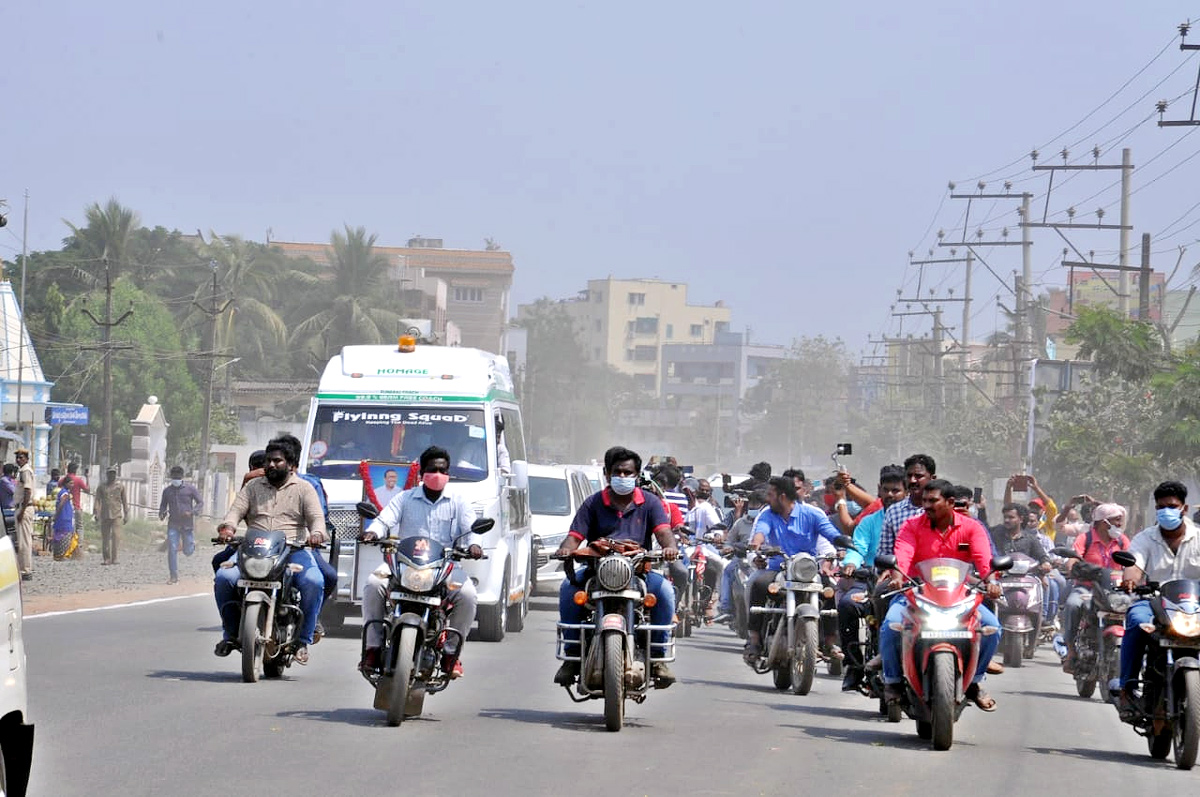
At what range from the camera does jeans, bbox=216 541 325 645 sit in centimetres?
1291

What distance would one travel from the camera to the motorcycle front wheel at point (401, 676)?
10.8 meters

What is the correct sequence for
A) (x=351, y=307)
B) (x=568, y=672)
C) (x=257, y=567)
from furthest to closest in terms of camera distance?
(x=351, y=307) → (x=257, y=567) → (x=568, y=672)

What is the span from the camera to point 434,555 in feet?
37.0

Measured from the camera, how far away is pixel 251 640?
41.9 feet

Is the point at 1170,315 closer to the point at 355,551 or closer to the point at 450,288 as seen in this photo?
the point at 450,288

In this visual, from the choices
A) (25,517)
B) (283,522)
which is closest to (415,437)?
(283,522)

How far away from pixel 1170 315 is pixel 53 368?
157ft

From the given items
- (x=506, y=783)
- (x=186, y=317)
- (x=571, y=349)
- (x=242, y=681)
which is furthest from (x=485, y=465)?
(x=571, y=349)

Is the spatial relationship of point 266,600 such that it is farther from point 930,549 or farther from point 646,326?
point 646,326

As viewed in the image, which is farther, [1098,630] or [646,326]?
[646,326]

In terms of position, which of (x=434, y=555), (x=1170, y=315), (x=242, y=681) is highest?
(x=1170, y=315)

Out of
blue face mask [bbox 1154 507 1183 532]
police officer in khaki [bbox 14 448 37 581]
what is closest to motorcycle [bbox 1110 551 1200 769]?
blue face mask [bbox 1154 507 1183 532]

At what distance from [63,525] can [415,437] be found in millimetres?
17149

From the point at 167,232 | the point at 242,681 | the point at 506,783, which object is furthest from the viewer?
the point at 167,232
